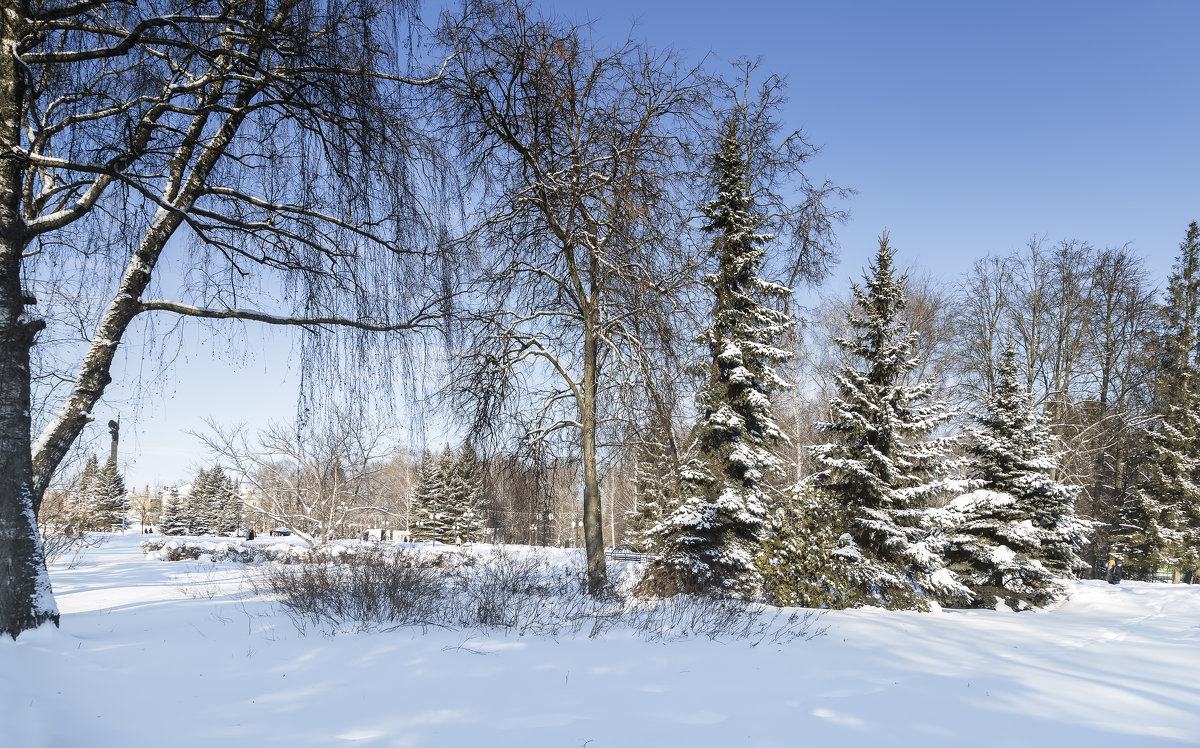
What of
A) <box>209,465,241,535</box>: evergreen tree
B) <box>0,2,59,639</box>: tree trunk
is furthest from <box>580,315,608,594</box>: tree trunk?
<box>209,465,241,535</box>: evergreen tree

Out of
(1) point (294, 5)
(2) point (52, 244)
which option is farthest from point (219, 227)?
(1) point (294, 5)

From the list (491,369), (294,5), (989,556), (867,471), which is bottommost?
(989,556)

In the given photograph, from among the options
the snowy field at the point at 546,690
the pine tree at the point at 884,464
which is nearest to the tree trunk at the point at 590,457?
the snowy field at the point at 546,690

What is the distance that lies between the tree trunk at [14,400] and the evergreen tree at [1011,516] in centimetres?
1503

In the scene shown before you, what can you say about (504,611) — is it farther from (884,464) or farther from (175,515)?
(175,515)

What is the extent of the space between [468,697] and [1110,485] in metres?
31.4

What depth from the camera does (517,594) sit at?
8.02 metres

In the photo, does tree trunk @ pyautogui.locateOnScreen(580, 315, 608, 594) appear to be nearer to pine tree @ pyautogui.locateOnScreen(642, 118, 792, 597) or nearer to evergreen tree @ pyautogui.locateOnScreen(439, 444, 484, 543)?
pine tree @ pyautogui.locateOnScreen(642, 118, 792, 597)

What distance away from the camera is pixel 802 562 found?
1033 centimetres

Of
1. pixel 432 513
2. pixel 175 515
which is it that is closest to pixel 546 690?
pixel 432 513

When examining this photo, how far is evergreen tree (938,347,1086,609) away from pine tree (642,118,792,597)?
5438 millimetres

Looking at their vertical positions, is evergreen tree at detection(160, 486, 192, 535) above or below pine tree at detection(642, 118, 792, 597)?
below

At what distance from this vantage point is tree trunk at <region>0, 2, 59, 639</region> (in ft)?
13.1

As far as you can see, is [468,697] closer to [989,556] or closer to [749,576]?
[749,576]
